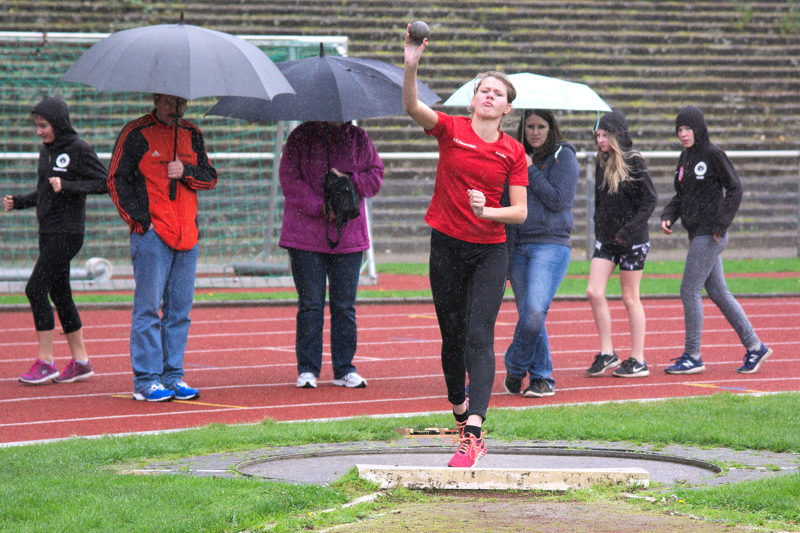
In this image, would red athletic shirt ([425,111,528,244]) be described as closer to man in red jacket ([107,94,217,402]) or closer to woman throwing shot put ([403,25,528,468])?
woman throwing shot put ([403,25,528,468])

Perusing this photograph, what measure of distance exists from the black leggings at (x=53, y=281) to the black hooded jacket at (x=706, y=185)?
190 inches

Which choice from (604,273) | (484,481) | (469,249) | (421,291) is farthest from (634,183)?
(421,291)

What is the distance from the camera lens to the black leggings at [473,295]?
6348 mm

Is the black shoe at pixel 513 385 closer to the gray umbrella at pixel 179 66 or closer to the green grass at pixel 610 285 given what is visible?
the gray umbrella at pixel 179 66

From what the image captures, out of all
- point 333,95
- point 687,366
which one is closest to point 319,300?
point 333,95

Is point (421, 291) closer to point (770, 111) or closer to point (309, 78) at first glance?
point (309, 78)

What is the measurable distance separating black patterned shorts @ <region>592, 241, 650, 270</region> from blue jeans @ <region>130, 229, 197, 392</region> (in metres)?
3.21

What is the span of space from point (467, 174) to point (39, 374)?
475 cm

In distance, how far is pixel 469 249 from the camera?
643 cm

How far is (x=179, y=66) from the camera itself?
27.6ft

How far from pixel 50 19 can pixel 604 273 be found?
18010mm

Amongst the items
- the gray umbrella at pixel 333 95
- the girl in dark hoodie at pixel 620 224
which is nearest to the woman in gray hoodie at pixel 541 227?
the gray umbrella at pixel 333 95

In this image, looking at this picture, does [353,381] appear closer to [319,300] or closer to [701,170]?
[319,300]

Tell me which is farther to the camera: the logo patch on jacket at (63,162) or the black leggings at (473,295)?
the logo patch on jacket at (63,162)
